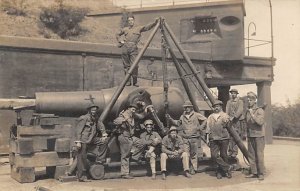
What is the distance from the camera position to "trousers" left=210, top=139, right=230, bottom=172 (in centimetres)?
1011

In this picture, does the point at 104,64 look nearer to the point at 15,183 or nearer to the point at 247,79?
the point at 247,79

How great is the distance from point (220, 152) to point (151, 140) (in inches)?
62.4

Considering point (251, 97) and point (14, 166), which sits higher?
point (251, 97)

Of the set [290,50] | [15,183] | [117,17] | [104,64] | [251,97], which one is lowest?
[15,183]

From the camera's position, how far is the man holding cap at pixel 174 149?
399 inches

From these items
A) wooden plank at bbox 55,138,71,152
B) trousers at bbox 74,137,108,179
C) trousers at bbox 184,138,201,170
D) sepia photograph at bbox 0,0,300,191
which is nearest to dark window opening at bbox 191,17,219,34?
sepia photograph at bbox 0,0,300,191

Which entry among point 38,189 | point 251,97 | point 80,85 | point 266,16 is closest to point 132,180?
point 38,189

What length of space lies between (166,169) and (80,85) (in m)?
8.53

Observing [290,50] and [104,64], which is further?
[290,50]

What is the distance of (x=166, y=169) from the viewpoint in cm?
1050

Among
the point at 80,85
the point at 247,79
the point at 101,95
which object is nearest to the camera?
the point at 101,95

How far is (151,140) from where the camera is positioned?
10.3m

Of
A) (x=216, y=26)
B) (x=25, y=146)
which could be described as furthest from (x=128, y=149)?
(x=216, y=26)

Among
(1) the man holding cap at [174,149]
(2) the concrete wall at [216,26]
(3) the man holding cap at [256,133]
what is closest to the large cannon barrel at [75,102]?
(1) the man holding cap at [174,149]
